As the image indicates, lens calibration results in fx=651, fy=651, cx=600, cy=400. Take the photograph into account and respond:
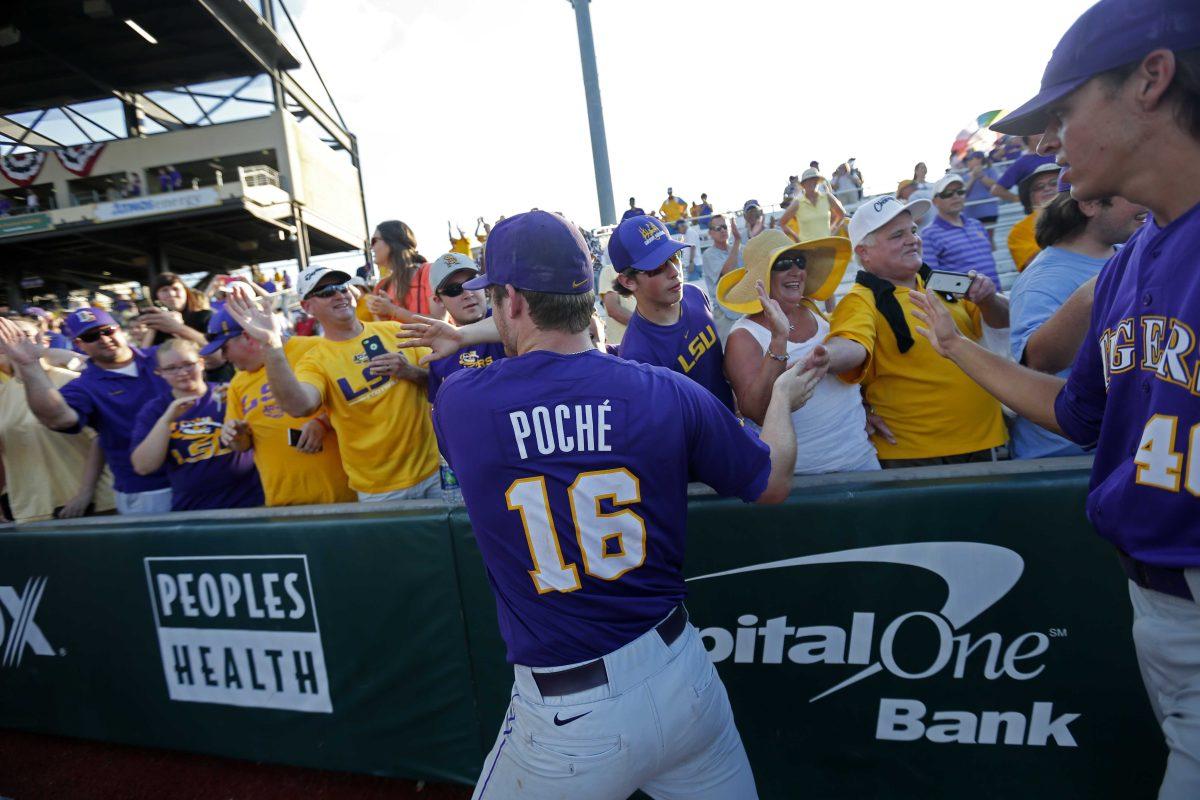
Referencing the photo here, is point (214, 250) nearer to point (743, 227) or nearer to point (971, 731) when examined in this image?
point (743, 227)

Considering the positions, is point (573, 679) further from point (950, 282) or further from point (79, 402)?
point (79, 402)

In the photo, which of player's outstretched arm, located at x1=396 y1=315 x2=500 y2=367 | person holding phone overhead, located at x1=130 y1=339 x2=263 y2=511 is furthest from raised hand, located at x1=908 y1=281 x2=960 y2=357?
person holding phone overhead, located at x1=130 y1=339 x2=263 y2=511

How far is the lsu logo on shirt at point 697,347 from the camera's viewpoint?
10.2 ft

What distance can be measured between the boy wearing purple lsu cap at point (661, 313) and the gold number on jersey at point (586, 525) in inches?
58.6

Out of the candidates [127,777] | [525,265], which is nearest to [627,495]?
[525,265]

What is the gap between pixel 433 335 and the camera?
276 centimetres

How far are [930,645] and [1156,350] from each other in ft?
4.37

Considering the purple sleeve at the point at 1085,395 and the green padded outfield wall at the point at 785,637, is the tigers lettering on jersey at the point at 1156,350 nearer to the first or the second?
the purple sleeve at the point at 1085,395

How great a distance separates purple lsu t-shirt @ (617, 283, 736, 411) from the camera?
122 inches

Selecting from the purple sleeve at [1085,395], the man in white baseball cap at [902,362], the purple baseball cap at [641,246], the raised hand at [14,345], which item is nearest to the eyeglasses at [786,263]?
the man in white baseball cap at [902,362]

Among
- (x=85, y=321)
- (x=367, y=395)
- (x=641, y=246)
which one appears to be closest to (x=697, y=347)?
(x=641, y=246)

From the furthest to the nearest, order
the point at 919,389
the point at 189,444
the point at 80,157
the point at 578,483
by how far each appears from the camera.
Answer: the point at 80,157, the point at 189,444, the point at 919,389, the point at 578,483

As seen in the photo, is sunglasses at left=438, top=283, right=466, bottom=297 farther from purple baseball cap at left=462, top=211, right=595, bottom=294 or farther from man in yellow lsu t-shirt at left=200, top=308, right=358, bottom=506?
purple baseball cap at left=462, top=211, right=595, bottom=294

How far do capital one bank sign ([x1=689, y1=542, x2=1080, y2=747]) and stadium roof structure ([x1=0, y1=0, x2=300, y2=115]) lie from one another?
90.8ft
